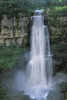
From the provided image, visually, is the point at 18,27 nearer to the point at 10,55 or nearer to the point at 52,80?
the point at 10,55

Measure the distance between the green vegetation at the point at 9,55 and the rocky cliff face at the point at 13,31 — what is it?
101 cm

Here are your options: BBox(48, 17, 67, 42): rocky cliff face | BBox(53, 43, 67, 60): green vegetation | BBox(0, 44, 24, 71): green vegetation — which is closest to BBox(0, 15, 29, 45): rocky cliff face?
BBox(0, 44, 24, 71): green vegetation

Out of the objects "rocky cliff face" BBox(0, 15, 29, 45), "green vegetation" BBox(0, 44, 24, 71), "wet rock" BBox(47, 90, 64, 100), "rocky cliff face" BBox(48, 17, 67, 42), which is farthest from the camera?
"rocky cliff face" BBox(48, 17, 67, 42)

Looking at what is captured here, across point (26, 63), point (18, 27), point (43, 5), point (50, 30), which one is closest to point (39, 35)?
point (50, 30)

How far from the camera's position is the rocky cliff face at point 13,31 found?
1702 cm

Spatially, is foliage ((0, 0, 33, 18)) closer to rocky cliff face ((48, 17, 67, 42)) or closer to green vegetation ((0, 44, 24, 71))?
rocky cliff face ((48, 17, 67, 42))

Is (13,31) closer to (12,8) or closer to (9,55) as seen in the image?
(12,8)

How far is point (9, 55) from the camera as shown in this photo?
51.2ft

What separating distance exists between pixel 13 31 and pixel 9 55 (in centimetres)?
401

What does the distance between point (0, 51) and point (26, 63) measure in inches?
162

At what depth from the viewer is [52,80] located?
49.5 feet

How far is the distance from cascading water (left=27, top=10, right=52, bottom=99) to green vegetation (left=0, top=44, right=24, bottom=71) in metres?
2.09

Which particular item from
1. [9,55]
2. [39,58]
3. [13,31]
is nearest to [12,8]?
[13,31]

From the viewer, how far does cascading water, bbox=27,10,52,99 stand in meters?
14.5
